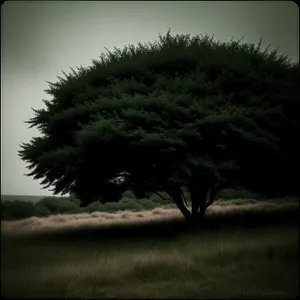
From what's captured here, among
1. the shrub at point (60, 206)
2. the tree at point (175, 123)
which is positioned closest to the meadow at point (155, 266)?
the tree at point (175, 123)

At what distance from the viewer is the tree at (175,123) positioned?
12.7 meters

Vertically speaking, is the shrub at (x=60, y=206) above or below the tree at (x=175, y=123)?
below

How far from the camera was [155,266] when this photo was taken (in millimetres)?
7824

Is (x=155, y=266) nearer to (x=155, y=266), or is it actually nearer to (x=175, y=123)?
(x=155, y=266)

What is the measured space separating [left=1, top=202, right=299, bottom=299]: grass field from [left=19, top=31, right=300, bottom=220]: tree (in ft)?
11.1

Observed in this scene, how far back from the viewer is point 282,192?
14039 millimetres

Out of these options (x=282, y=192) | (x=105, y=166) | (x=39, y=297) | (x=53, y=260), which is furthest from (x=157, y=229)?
(x=39, y=297)

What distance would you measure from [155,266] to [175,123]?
6.34 meters

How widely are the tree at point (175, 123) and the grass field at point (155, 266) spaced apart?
337cm

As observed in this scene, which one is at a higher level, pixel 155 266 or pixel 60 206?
pixel 155 266

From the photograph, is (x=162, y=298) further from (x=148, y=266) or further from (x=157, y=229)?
(x=157, y=229)

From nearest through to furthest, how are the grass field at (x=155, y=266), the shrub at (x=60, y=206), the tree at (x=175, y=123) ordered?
1. the grass field at (x=155, y=266)
2. the tree at (x=175, y=123)
3. the shrub at (x=60, y=206)

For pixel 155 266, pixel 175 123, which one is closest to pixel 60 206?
pixel 175 123

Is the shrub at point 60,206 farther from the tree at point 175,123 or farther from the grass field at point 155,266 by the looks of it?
the grass field at point 155,266
